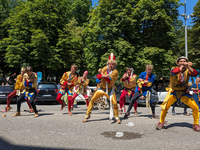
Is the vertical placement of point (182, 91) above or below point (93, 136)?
above

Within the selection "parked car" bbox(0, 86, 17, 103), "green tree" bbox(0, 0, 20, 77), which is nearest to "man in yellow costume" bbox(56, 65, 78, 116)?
"parked car" bbox(0, 86, 17, 103)

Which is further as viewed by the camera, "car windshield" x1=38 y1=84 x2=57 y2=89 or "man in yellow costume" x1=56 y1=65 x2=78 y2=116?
"car windshield" x1=38 y1=84 x2=57 y2=89

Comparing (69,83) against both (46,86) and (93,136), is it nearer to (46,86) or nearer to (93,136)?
(93,136)

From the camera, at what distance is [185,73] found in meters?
5.42

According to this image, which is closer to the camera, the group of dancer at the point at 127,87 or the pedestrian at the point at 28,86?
the group of dancer at the point at 127,87

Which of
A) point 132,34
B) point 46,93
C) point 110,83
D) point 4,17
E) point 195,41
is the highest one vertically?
point 4,17

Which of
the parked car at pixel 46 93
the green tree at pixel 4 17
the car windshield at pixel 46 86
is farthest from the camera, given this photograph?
the green tree at pixel 4 17

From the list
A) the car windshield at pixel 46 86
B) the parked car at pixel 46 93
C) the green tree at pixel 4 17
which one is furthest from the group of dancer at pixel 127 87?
the green tree at pixel 4 17

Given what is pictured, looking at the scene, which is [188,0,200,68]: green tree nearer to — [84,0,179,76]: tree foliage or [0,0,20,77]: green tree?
[84,0,179,76]: tree foliage

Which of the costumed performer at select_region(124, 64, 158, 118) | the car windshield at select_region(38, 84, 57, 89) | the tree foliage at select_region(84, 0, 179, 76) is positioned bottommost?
the car windshield at select_region(38, 84, 57, 89)

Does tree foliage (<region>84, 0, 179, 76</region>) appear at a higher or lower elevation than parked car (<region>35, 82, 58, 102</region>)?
higher

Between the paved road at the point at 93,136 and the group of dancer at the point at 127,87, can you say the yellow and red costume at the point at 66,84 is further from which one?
the paved road at the point at 93,136

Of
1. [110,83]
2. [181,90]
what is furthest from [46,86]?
[181,90]

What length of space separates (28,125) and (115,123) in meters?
2.53
